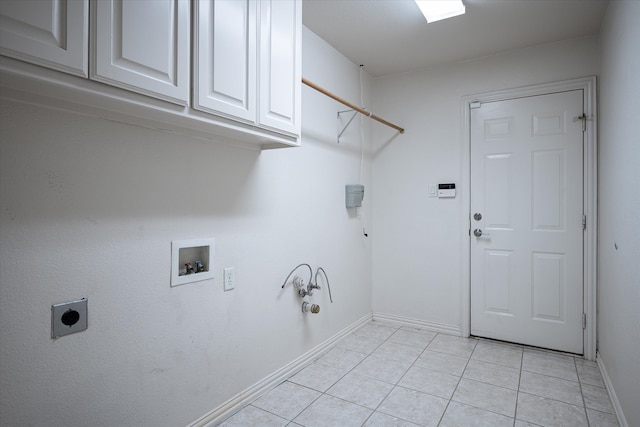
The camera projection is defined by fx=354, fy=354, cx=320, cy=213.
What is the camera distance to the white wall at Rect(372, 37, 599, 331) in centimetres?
319

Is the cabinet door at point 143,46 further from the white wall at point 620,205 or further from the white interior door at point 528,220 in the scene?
the white interior door at point 528,220

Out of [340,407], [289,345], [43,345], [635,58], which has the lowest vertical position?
[340,407]

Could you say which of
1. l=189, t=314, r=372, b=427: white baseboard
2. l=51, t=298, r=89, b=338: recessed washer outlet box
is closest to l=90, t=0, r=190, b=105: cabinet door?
l=51, t=298, r=89, b=338: recessed washer outlet box

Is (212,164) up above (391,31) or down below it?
below

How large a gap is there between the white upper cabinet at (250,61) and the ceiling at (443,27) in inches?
27.5

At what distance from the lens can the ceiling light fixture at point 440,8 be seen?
2246 mm

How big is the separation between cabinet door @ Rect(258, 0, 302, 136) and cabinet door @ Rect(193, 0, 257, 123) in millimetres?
69

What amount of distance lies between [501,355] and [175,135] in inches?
111

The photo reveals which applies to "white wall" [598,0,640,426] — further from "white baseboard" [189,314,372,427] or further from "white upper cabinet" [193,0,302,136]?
"white baseboard" [189,314,372,427]

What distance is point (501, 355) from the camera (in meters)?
2.80

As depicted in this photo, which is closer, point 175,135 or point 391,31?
point 175,135

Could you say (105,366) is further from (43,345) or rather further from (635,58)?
(635,58)

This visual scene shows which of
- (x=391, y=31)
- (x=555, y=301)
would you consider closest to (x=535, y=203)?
(x=555, y=301)

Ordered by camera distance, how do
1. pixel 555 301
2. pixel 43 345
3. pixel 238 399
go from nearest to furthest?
1. pixel 43 345
2. pixel 238 399
3. pixel 555 301
